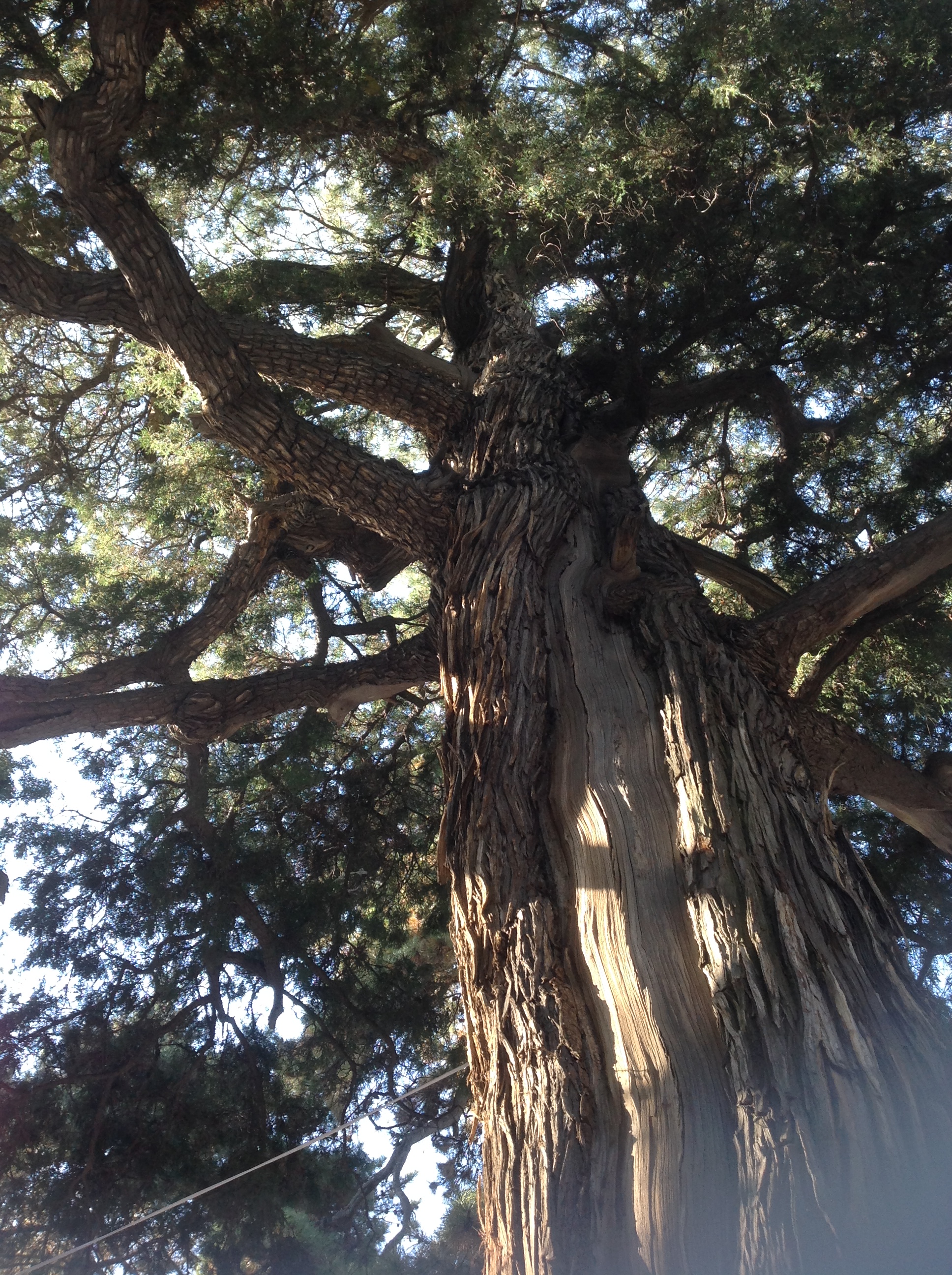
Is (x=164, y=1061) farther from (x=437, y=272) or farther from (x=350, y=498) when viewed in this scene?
(x=437, y=272)

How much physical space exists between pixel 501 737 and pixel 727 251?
3.65 metres

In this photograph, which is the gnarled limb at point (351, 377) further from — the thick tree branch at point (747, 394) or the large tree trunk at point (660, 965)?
the thick tree branch at point (747, 394)

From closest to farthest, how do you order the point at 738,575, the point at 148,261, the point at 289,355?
the point at 148,261 < the point at 289,355 < the point at 738,575

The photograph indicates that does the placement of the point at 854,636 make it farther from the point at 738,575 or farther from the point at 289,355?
the point at 289,355

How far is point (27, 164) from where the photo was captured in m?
5.34

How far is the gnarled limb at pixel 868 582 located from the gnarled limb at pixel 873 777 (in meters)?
0.51

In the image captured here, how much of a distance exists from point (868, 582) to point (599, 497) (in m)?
1.24

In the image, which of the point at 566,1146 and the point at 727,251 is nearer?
the point at 566,1146

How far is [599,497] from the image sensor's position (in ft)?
14.3

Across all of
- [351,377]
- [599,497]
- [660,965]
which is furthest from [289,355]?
[660,965]

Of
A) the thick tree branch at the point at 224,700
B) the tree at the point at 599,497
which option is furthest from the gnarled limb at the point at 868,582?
the thick tree branch at the point at 224,700

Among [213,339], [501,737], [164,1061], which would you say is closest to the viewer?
[501,737]

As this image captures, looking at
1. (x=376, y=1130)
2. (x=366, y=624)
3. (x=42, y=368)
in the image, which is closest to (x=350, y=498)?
(x=366, y=624)

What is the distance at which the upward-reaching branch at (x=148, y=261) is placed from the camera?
365 cm
